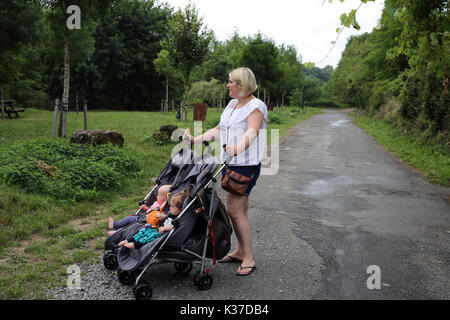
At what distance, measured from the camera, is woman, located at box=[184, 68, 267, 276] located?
12.3ft

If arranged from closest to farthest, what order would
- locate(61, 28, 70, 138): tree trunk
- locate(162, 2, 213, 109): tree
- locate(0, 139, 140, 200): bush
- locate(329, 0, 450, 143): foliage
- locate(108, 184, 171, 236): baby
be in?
1. locate(108, 184, 171, 236): baby
2. locate(329, 0, 450, 143): foliage
3. locate(0, 139, 140, 200): bush
4. locate(61, 28, 70, 138): tree trunk
5. locate(162, 2, 213, 109): tree

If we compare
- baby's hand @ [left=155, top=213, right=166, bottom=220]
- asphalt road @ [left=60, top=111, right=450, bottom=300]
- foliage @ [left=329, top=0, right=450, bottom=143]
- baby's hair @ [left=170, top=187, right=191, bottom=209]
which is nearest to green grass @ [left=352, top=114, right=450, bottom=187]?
foliage @ [left=329, top=0, right=450, bottom=143]

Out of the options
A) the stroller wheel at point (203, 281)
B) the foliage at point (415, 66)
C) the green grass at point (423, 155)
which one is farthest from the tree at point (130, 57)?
the stroller wheel at point (203, 281)

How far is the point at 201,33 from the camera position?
21.8 metres

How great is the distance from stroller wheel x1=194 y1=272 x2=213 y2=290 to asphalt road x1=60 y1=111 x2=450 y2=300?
0.20 feet

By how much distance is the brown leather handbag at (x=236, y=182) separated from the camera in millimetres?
3797

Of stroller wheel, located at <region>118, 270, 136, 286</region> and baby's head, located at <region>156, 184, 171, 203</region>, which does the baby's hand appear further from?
stroller wheel, located at <region>118, 270, 136, 286</region>

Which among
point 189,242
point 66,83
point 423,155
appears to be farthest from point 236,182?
point 423,155

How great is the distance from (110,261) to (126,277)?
44 centimetres

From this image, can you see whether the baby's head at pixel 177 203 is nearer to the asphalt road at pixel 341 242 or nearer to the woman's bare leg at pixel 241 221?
the woman's bare leg at pixel 241 221

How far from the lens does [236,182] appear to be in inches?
150

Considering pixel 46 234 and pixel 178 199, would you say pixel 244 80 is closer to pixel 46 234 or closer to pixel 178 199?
pixel 178 199
